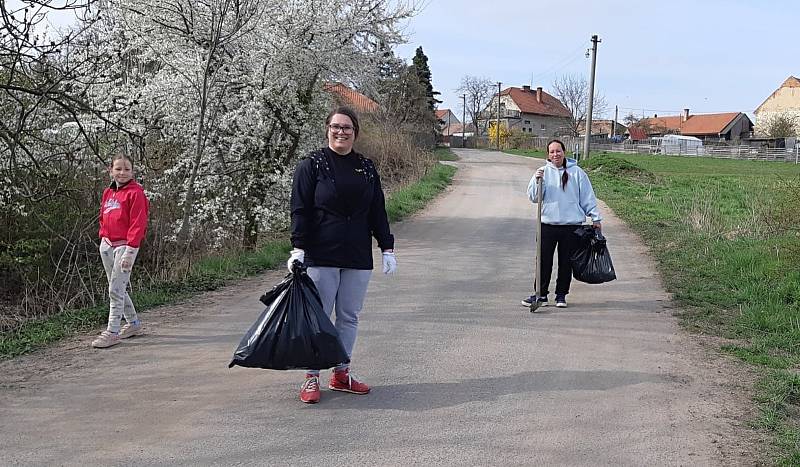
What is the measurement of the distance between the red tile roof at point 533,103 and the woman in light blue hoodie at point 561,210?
100 m

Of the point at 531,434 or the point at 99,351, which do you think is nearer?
the point at 531,434

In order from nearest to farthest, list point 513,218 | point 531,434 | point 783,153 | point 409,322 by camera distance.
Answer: point 531,434 → point 409,322 → point 513,218 → point 783,153

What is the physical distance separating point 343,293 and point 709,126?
110 m

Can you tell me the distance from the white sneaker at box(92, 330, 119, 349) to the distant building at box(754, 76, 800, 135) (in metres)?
90.1

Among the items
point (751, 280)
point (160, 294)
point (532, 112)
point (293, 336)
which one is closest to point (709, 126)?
point (532, 112)

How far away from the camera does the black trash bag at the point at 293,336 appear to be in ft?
14.7

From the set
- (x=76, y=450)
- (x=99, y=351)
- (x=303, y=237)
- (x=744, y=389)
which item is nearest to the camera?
(x=76, y=450)

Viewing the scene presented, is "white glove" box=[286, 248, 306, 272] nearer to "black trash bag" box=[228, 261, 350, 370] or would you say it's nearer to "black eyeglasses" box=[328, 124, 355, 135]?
"black trash bag" box=[228, 261, 350, 370]

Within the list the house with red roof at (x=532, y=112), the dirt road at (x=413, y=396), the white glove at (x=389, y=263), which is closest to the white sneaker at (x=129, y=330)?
the dirt road at (x=413, y=396)

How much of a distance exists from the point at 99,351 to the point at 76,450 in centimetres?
217

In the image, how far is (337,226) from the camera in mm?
4754

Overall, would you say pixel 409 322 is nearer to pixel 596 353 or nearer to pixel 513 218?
pixel 596 353

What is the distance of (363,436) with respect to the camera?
4.21 m

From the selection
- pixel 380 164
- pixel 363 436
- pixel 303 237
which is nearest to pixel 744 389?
pixel 363 436
